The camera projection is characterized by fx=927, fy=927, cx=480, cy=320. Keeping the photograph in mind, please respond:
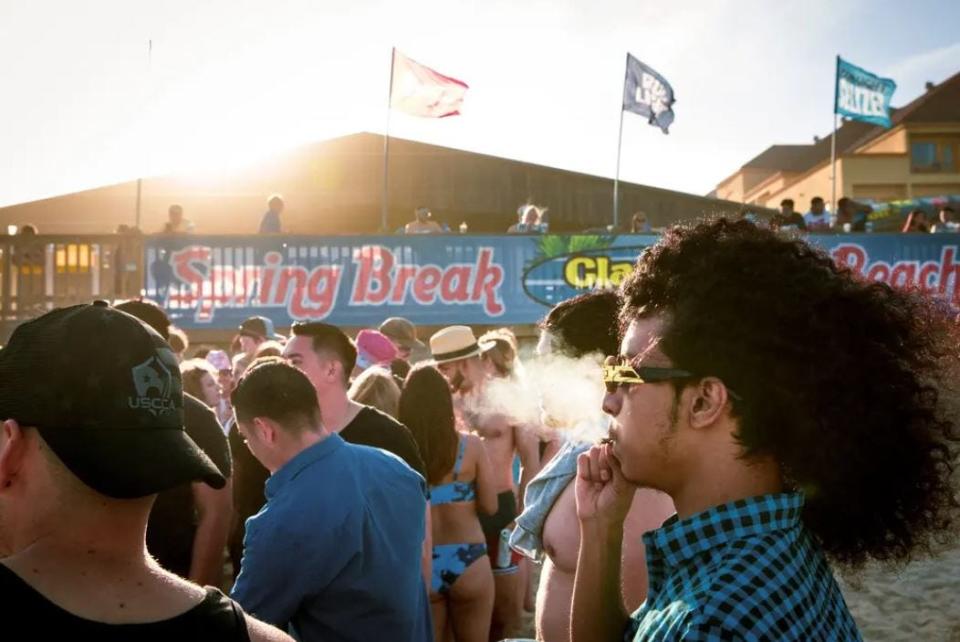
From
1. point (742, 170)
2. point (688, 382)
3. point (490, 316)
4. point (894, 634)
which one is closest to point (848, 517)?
point (688, 382)

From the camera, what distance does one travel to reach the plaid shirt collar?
1.59 m

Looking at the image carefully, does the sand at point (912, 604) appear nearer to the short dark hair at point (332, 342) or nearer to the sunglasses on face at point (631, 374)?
the short dark hair at point (332, 342)

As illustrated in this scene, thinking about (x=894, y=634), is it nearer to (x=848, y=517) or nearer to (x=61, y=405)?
(x=848, y=517)

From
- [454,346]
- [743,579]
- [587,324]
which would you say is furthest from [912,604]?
[743,579]

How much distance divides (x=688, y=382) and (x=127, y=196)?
23927 millimetres

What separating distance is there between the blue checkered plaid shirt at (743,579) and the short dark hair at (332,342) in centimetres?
299

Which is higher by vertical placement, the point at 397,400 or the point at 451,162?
the point at 451,162

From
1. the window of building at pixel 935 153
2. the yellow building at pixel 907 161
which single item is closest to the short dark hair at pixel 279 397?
the yellow building at pixel 907 161

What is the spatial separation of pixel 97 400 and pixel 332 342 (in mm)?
3087

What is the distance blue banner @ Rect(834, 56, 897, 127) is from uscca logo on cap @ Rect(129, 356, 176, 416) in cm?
2323

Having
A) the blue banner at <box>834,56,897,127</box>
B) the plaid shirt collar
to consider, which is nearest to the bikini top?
the plaid shirt collar

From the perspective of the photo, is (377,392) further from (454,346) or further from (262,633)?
(262,633)

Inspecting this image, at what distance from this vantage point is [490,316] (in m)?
15.4

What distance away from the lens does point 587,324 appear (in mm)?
2977
